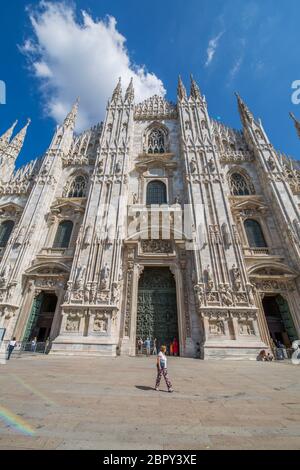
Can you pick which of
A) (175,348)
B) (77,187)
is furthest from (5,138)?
(175,348)

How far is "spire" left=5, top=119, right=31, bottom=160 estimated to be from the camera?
23.0 m

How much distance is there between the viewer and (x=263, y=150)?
65.1 ft

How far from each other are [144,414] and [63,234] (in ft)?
53.3

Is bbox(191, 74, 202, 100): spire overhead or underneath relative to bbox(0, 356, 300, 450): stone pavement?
overhead

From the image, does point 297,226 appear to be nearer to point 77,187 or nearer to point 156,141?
point 156,141

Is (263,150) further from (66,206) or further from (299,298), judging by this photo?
(66,206)

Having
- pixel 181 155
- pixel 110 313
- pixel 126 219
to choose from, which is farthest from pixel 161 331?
pixel 181 155

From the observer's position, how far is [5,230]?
1875 centimetres

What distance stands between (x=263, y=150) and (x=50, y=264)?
21078mm

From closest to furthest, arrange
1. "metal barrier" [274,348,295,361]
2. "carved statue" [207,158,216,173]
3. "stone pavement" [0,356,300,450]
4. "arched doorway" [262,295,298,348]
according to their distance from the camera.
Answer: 1. "stone pavement" [0,356,300,450]
2. "metal barrier" [274,348,295,361]
3. "arched doorway" [262,295,298,348]
4. "carved statue" [207,158,216,173]

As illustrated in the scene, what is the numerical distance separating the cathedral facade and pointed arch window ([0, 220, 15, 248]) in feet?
0.34


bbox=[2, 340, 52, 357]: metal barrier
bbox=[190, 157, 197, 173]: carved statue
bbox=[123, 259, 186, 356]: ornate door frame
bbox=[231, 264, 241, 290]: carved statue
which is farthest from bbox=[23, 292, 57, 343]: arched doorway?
bbox=[190, 157, 197, 173]: carved statue

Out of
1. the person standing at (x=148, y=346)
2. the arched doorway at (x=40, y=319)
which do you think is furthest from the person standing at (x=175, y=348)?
the arched doorway at (x=40, y=319)

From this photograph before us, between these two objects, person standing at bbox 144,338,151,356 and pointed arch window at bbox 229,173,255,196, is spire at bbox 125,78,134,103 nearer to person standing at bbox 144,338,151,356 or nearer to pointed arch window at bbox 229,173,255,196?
pointed arch window at bbox 229,173,255,196
